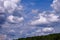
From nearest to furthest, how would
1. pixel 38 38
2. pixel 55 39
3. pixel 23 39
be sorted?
pixel 55 39 → pixel 38 38 → pixel 23 39

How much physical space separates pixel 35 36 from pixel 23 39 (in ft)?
18.8

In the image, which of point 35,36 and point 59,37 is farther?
point 35,36

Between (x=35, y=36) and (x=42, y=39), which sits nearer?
(x=42, y=39)

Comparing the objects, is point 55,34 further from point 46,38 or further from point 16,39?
point 16,39

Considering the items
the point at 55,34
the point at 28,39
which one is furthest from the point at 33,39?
the point at 55,34

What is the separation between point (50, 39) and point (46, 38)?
2.34 m

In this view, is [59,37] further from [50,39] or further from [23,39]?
[23,39]

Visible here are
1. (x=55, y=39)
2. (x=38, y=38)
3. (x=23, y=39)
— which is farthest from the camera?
(x=23, y=39)

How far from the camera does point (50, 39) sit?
9562 cm

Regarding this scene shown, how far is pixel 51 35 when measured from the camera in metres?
98.8

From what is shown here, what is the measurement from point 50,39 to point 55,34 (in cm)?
423

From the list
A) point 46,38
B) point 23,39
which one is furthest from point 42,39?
point 23,39

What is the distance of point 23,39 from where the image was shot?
110m

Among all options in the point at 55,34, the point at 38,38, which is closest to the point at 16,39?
the point at 38,38
